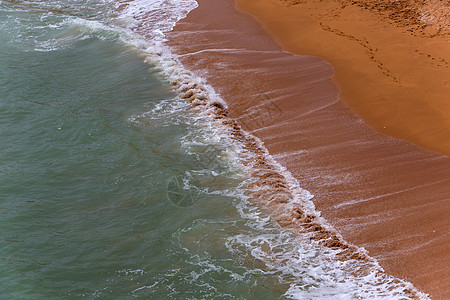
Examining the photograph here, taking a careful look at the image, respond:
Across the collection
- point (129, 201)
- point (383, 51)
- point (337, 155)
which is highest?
point (383, 51)

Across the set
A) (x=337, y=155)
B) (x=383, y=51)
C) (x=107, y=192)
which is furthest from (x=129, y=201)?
(x=383, y=51)

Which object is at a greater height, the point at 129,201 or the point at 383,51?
the point at 383,51

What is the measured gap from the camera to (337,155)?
30.3ft

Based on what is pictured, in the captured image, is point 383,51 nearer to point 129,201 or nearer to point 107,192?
point 129,201

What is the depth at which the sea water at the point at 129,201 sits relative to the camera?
6.96 meters

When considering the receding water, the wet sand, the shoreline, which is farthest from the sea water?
the shoreline

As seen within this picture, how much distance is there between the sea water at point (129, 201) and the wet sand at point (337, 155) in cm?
63

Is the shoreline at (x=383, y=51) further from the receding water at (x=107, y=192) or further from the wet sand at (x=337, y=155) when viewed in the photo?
the receding water at (x=107, y=192)

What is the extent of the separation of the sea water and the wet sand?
627 mm

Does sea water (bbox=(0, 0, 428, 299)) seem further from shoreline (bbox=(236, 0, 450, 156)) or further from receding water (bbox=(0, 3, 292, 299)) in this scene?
shoreline (bbox=(236, 0, 450, 156))

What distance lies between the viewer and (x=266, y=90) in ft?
37.7

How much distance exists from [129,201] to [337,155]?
4.15 meters

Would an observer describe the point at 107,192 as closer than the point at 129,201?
No

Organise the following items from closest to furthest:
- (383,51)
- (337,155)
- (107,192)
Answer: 1. (107,192)
2. (337,155)
3. (383,51)
